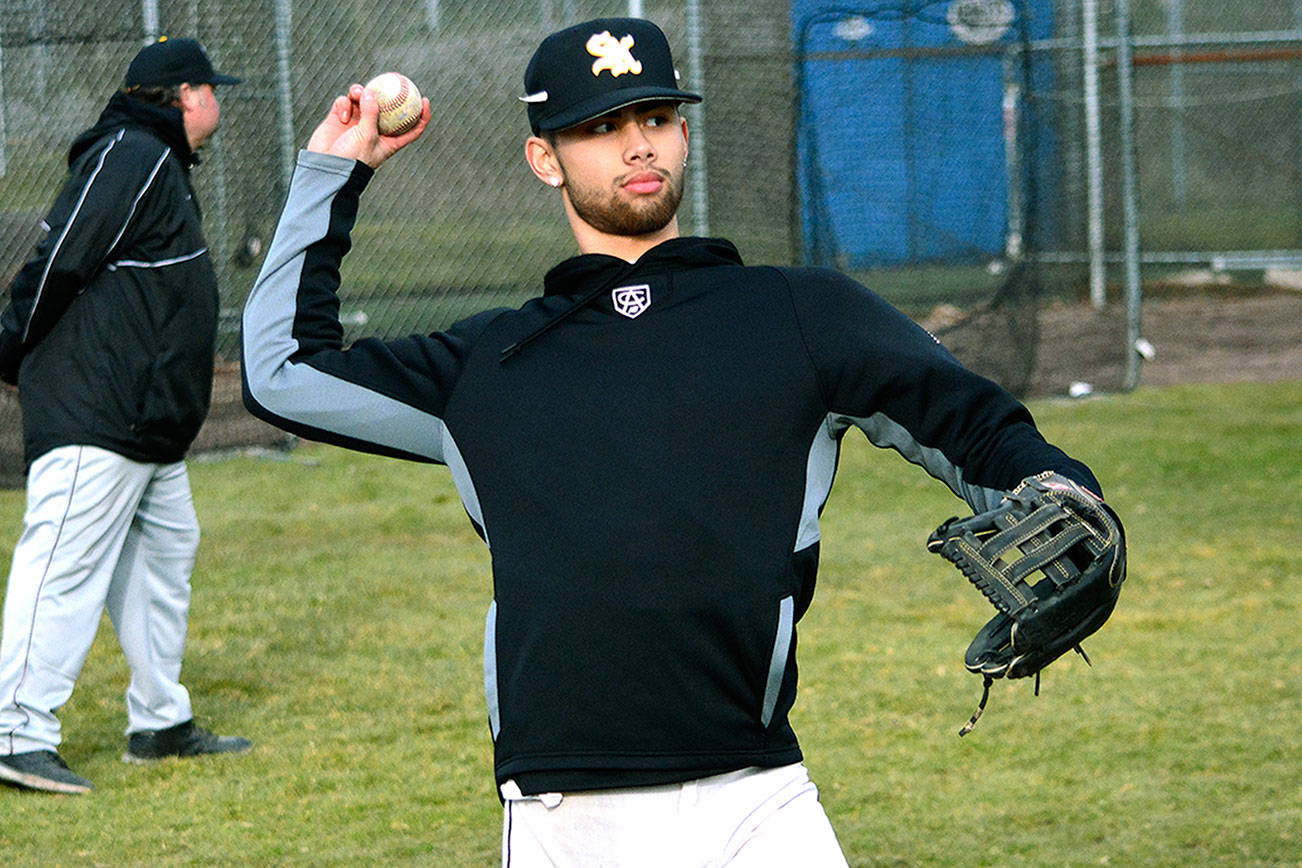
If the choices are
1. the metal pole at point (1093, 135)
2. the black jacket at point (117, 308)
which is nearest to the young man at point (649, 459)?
the black jacket at point (117, 308)

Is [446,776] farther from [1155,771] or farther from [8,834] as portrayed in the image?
[1155,771]

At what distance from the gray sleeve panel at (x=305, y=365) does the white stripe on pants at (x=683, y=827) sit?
1.83 ft

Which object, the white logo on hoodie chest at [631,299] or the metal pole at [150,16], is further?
the metal pole at [150,16]

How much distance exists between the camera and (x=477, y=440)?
7.97 ft

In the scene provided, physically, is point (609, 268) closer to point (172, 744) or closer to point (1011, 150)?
point (172, 744)

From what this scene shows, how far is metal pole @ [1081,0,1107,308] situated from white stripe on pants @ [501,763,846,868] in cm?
1103

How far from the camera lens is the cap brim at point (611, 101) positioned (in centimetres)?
244

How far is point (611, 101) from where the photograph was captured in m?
2.45

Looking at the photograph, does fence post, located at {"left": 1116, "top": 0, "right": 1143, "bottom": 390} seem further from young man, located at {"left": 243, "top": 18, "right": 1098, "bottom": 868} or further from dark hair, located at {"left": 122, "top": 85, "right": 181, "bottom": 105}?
young man, located at {"left": 243, "top": 18, "right": 1098, "bottom": 868}

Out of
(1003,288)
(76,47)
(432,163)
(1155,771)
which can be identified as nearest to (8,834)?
(1155,771)

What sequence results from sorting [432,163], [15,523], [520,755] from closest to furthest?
[520,755] → [15,523] → [432,163]

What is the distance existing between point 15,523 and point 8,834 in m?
4.67

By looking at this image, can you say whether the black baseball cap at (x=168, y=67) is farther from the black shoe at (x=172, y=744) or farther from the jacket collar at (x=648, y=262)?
the jacket collar at (x=648, y=262)

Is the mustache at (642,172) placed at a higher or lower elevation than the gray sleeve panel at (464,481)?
higher
